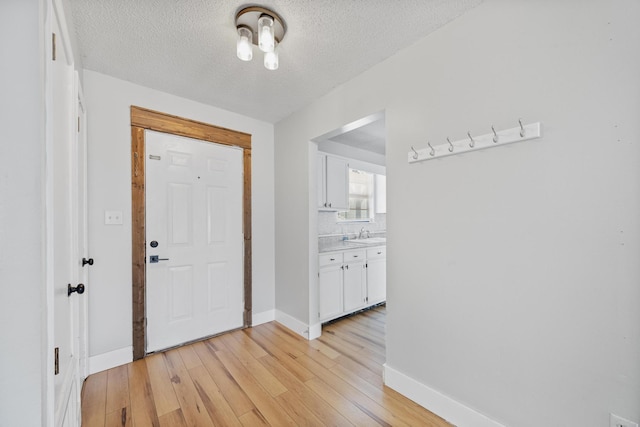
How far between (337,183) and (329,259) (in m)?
1.09

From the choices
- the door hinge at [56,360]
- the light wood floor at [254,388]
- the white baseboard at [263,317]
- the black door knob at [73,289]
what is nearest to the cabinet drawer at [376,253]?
the light wood floor at [254,388]

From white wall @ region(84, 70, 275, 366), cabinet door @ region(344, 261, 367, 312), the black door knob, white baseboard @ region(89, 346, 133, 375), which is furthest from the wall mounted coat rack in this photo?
white baseboard @ region(89, 346, 133, 375)

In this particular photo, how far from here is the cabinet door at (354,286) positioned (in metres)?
3.10

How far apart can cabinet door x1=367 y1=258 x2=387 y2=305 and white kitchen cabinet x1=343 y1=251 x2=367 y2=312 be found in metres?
0.09

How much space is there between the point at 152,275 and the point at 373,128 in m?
2.96

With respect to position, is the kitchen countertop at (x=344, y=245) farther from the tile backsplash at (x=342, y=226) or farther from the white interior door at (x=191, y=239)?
the white interior door at (x=191, y=239)

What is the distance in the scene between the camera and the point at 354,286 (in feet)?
10.5

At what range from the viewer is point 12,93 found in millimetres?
750

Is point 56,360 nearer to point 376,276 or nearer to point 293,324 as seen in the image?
point 293,324

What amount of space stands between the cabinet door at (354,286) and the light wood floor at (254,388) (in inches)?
21.3

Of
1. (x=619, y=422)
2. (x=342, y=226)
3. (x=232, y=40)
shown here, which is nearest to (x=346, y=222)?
(x=342, y=226)

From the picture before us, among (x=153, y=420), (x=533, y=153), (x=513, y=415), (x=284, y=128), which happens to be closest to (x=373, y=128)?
(x=284, y=128)

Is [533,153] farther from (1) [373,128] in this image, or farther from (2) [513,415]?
(1) [373,128]

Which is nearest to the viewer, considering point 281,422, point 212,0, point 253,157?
point 212,0
